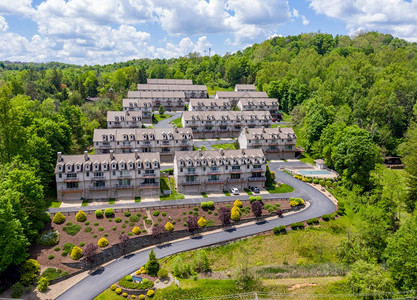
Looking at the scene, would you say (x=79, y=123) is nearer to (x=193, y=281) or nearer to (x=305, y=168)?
(x=193, y=281)

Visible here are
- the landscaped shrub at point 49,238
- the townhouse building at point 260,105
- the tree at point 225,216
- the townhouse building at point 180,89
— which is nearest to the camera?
the landscaped shrub at point 49,238

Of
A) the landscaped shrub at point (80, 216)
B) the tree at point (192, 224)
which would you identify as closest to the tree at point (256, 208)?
the tree at point (192, 224)

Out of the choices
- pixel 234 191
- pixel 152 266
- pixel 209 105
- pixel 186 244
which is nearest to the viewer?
pixel 152 266

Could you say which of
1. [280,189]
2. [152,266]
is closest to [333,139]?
[280,189]

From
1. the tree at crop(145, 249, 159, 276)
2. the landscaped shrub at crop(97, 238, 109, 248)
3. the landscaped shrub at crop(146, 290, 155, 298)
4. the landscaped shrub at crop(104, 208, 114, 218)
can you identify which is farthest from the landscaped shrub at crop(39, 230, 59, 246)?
the landscaped shrub at crop(146, 290, 155, 298)

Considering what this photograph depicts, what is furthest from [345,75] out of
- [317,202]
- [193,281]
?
[193,281]

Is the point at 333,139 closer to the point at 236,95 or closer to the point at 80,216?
the point at 236,95

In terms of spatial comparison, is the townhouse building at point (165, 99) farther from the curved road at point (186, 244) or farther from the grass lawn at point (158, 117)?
the curved road at point (186, 244)
